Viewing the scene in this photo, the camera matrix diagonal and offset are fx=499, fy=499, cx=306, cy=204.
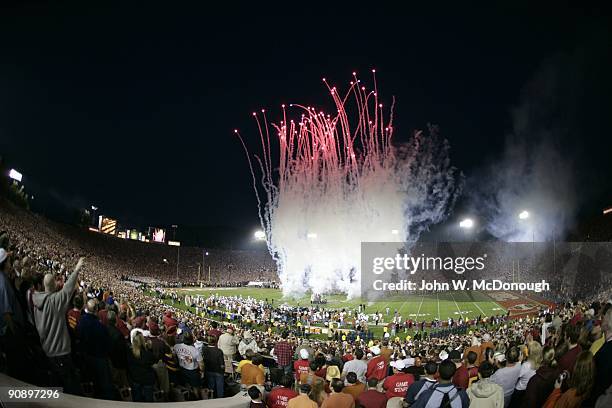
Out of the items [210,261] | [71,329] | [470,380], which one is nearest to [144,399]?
[71,329]

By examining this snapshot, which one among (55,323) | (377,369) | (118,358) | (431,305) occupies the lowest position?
(431,305)

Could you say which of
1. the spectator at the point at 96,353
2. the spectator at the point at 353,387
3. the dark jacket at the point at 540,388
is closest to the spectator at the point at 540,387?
the dark jacket at the point at 540,388

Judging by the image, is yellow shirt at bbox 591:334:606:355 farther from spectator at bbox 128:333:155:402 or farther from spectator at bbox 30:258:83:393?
spectator at bbox 30:258:83:393

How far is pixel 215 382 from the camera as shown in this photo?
25.9 feet

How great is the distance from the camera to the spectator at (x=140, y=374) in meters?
6.52

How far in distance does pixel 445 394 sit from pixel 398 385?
132cm

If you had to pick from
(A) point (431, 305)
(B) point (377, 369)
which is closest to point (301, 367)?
(B) point (377, 369)

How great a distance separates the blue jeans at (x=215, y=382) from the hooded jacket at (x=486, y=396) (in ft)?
13.8

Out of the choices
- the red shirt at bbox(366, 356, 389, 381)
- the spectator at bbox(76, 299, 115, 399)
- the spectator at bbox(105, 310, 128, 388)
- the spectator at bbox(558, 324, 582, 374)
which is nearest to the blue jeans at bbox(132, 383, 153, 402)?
the spectator at bbox(105, 310, 128, 388)

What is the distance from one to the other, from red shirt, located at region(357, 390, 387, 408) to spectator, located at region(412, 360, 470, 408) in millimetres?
750

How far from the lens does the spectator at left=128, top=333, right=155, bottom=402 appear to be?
21.4 feet

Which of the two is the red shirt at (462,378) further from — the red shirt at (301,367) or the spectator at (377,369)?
the red shirt at (301,367)

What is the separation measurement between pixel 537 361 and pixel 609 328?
1.15 metres

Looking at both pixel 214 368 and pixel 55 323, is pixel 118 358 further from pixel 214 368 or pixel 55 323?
pixel 214 368
